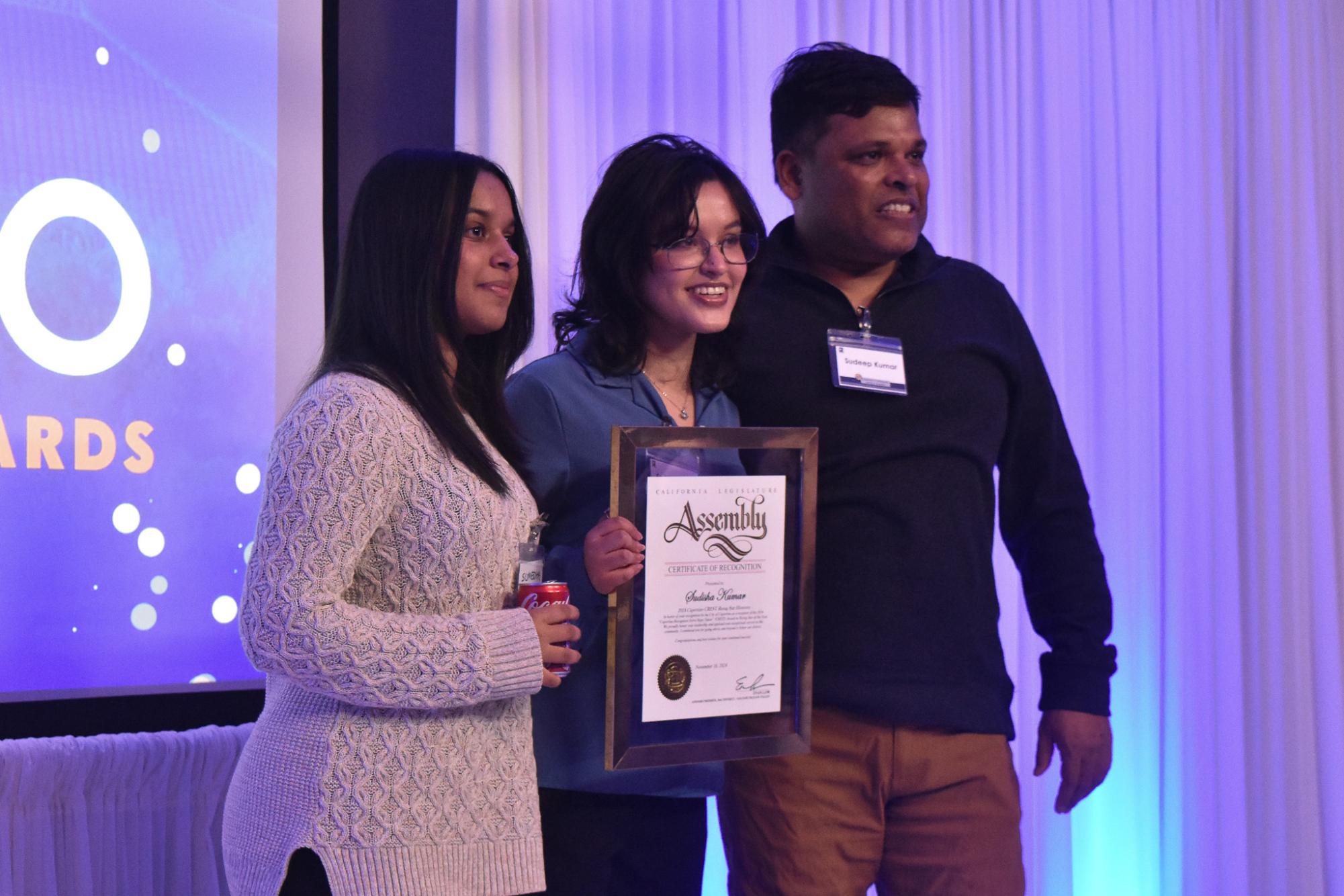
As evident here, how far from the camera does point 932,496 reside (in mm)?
1779

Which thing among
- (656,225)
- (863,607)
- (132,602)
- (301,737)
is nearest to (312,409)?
(301,737)

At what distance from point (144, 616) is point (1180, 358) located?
9.27ft

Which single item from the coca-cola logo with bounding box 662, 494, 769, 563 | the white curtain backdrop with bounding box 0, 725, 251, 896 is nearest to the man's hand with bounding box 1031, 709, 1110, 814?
the coca-cola logo with bounding box 662, 494, 769, 563

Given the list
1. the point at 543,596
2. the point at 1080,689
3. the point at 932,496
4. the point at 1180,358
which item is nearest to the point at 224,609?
the point at 543,596

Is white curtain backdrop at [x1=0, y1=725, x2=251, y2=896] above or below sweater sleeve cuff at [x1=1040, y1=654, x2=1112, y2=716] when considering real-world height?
below

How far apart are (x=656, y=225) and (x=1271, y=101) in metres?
2.67

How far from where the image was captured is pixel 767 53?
2961 mm

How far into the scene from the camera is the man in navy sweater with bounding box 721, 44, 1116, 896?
1705 mm

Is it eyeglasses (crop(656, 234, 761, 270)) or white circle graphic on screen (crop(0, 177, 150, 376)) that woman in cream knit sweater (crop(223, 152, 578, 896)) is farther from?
white circle graphic on screen (crop(0, 177, 150, 376))

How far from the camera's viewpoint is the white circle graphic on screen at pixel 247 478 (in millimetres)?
2398

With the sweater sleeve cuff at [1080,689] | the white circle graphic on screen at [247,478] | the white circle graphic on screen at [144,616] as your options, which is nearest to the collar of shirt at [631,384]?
the sweater sleeve cuff at [1080,689]

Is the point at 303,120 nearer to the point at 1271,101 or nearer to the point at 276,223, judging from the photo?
the point at 276,223

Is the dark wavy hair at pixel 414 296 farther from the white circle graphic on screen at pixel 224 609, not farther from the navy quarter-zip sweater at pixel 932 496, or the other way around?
the white circle graphic on screen at pixel 224 609

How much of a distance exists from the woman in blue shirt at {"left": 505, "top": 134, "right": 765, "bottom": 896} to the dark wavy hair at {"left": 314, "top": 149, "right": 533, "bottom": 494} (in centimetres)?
13
